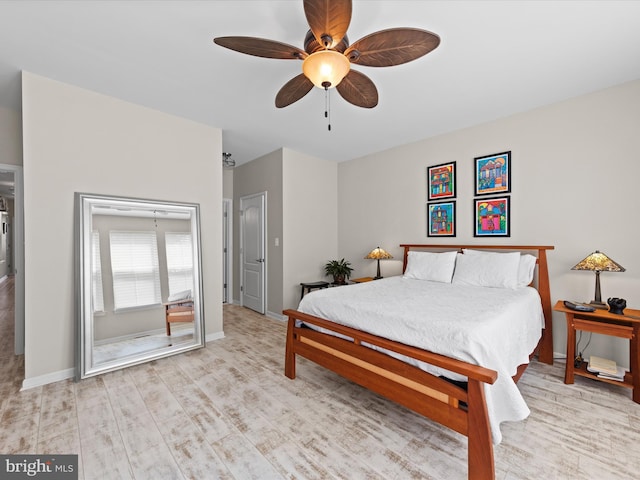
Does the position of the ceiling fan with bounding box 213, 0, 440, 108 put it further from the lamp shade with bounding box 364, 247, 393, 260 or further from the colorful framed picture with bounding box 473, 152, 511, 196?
the lamp shade with bounding box 364, 247, 393, 260

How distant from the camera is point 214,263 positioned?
3.55 metres

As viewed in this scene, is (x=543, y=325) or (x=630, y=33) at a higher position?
(x=630, y=33)

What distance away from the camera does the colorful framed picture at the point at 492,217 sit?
3.29m

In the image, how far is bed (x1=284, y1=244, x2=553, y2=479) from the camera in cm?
147

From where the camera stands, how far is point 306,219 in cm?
470

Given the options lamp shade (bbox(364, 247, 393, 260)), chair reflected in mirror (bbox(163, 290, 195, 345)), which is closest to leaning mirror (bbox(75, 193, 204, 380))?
chair reflected in mirror (bbox(163, 290, 195, 345))

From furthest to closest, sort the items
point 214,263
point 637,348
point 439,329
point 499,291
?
1. point 214,263
2. point 499,291
3. point 637,348
4. point 439,329

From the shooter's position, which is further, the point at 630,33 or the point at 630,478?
the point at 630,33

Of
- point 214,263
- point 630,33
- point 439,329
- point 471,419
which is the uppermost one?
point 630,33

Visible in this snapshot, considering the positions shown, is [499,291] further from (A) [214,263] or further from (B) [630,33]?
(A) [214,263]

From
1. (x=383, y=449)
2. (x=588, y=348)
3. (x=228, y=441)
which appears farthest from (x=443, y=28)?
(x=588, y=348)

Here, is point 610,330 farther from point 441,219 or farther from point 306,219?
point 306,219

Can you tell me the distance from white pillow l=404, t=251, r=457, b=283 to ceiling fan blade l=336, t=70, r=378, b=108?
2.06 metres

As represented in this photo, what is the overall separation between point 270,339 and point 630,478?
10.1 ft
